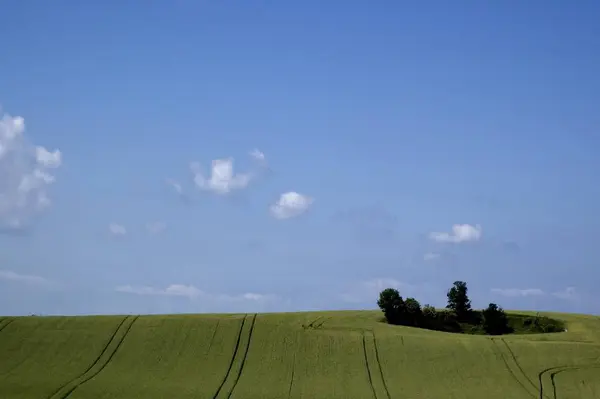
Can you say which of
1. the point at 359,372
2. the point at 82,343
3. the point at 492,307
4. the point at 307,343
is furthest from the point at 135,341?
the point at 492,307

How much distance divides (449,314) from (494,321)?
474 centimetres

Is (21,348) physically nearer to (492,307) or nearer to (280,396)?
(280,396)

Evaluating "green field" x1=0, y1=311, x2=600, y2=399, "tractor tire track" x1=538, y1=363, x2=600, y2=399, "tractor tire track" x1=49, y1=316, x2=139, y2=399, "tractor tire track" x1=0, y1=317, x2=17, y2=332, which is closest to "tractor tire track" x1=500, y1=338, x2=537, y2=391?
"green field" x1=0, y1=311, x2=600, y2=399

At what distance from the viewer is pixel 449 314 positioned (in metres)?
88.4

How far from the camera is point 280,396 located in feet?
199

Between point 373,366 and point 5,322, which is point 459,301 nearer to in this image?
point 373,366

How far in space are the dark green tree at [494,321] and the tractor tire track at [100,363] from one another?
35.3m

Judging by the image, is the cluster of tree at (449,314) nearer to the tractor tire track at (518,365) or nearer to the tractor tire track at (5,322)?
the tractor tire track at (518,365)

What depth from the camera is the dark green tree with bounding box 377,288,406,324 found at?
282 ft

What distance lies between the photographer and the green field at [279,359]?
6234cm

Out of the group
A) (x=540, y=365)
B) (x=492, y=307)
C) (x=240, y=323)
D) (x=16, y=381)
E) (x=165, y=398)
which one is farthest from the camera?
(x=492, y=307)

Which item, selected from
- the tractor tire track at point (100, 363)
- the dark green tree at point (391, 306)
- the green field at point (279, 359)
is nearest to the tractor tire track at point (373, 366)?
the green field at point (279, 359)

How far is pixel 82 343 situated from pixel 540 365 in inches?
1543

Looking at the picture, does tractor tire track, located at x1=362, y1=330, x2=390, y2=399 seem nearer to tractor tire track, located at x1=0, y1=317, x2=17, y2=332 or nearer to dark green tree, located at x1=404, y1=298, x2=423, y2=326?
dark green tree, located at x1=404, y1=298, x2=423, y2=326
